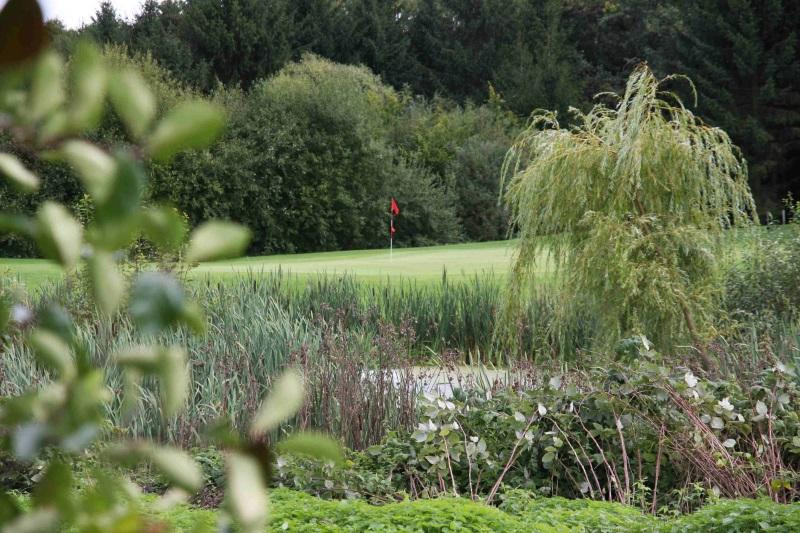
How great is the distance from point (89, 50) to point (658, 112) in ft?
22.2

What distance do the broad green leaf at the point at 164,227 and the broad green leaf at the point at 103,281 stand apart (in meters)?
0.03

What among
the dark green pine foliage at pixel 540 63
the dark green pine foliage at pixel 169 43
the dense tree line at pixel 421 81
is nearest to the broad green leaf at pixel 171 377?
the dense tree line at pixel 421 81

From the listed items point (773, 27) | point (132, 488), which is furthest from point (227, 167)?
point (132, 488)

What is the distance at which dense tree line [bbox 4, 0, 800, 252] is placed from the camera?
22750 millimetres

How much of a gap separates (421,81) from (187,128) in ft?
113

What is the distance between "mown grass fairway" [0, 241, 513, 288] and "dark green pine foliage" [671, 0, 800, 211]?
26.9ft

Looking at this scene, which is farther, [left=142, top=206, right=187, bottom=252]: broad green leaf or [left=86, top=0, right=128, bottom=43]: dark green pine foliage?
[left=86, top=0, right=128, bottom=43]: dark green pine foliage

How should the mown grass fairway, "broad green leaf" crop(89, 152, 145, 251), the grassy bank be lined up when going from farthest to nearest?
the mown grass fairway < the grassy bank < "broad green leaf" crop(89, 152, 145, 251)

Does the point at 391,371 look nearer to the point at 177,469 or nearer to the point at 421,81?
the point at 177,469

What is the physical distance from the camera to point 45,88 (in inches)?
20.5

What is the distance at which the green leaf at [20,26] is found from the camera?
476 mm

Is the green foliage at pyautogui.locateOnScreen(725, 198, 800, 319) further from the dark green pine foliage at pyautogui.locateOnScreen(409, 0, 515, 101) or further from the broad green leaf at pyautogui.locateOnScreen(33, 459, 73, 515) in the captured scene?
the dark green pine foliage at pyautogui.locateOnScreen(409, 0, 515, 101)

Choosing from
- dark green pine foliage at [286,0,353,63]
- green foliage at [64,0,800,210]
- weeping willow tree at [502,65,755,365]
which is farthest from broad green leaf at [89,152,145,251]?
dark green pine foliage at [286,0,353,63]

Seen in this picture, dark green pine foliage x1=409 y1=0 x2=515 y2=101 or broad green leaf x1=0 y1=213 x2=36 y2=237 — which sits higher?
dark green pine foliage x1=409 y1=0 x2=515 y2=101
